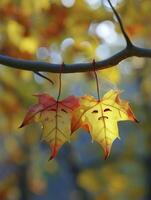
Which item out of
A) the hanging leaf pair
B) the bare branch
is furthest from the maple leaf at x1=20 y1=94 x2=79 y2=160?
the bare branch

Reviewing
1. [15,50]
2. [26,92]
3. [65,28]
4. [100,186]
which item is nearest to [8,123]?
[26,92]

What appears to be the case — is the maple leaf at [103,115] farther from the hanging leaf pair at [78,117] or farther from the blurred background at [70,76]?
the blurred background at [70,76]

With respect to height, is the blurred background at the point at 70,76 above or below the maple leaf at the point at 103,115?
above

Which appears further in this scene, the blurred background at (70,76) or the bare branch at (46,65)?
the blurred background at (70,76)

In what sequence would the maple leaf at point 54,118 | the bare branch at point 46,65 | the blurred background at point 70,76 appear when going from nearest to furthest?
the bare branch at point 46,65
the maple leaf at point 54,118
the blurred background at point 70,76

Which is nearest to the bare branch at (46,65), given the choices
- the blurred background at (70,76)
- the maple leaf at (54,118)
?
the maple leaf at (54,118)

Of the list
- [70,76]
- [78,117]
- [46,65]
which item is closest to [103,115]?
[78,117]

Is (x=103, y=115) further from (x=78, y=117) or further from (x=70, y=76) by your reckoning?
(x=70, y=76)
